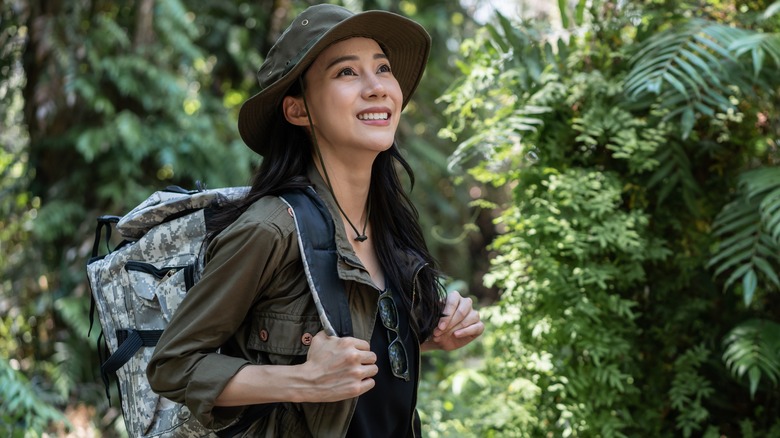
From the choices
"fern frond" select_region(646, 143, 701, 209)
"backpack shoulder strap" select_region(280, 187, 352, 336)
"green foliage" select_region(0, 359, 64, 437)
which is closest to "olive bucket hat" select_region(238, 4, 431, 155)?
"backpack shoulder strap" select_region(280, 187, 352, 336)

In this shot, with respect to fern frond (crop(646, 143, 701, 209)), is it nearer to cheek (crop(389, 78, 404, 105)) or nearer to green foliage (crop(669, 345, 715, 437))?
green foliage (crop(669, 345, 715, 437))

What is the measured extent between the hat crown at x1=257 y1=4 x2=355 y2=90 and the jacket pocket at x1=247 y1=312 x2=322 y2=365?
0.52 meters

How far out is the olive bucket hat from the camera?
71.4 inches

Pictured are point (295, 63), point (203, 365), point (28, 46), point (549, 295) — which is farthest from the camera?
point (28, 46)

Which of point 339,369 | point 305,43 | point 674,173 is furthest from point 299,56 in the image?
point 674,173

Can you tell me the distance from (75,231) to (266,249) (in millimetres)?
3987

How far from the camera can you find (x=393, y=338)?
72.3 inches

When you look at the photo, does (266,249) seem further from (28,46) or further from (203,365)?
(28,46)

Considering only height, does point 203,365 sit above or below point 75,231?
above

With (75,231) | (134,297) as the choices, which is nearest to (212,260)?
(134,297)

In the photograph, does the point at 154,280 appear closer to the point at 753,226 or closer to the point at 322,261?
the point at 322,261

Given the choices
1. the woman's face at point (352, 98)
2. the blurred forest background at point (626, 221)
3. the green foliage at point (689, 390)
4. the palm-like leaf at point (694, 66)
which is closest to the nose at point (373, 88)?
the woman's face at point (352, 98)

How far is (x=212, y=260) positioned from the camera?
5.53 ft

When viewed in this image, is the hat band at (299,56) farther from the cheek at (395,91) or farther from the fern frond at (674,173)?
the fern frond at (674,173)
